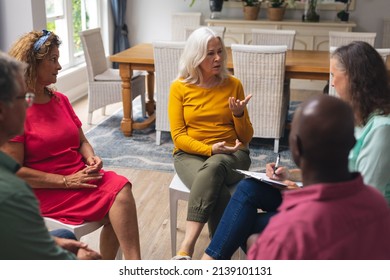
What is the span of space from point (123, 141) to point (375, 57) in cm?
281

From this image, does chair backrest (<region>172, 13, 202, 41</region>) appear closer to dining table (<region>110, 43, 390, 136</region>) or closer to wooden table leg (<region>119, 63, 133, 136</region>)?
dining table (<region>110, 43, 390, 136</region>)

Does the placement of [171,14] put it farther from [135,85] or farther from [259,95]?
[259,95]

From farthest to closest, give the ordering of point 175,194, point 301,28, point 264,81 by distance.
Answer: point 301,28, point 264,81, point 175,194

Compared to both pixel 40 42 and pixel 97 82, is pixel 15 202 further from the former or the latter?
pixel 97 82

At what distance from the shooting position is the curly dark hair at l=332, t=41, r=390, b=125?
5.80ft

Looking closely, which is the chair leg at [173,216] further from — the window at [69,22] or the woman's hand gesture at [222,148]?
the window at [69,22]

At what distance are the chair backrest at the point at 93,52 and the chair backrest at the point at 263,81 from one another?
1391mm

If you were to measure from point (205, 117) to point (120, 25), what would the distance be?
4.66 metres

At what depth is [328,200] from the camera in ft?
3.47

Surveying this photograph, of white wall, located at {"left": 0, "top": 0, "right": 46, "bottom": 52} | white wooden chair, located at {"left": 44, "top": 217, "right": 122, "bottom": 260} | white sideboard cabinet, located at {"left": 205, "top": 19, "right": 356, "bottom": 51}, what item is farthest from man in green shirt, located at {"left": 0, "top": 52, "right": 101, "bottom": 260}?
white sideboard cabinet, located at {"left": 205, "top": 19, "right": 356, "bottom": 51}

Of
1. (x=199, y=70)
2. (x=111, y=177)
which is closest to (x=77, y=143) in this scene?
(x=111, y=177)

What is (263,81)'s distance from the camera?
3.95 m

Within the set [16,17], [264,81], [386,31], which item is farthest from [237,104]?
[386,31]

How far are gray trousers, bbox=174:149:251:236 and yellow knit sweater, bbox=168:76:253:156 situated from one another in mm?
129
